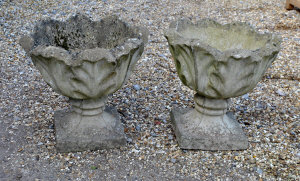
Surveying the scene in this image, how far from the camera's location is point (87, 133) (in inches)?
117

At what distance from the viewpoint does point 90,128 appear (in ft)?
9.86

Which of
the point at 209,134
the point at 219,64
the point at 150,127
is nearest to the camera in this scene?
the point at 219,64

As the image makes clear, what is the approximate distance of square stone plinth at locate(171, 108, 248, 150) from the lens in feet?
9.86

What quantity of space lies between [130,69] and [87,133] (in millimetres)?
680

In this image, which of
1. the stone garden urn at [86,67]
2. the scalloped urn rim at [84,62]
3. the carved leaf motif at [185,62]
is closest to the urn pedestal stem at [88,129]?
the stone garden urn at [86,67]

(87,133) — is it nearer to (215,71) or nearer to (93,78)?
(93,78)

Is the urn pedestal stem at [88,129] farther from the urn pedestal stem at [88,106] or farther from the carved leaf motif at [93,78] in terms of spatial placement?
the carved leaf motif at [93,78]

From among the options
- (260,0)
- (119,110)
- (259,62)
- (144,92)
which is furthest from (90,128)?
(260,0)

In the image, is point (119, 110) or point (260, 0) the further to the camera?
point (260, 0)

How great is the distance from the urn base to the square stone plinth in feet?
1.70

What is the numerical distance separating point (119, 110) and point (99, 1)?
356 centimetres

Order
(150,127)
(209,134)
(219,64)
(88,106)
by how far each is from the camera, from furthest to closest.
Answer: (150,127), (209,134), (88,106), (219,64)

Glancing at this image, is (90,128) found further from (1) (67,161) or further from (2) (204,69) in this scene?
(2) (204,69)

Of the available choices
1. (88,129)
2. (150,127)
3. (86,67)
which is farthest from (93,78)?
(150,127)
